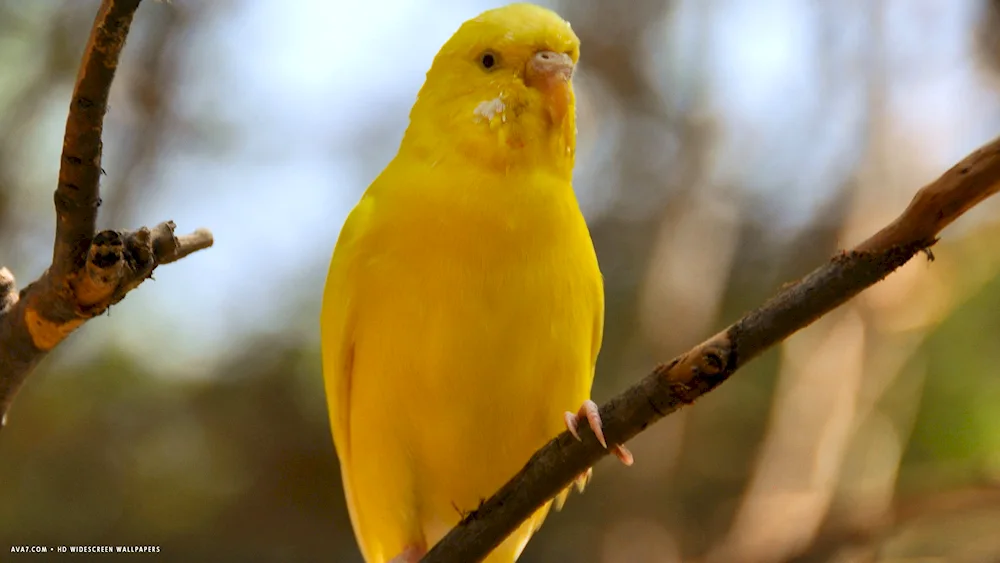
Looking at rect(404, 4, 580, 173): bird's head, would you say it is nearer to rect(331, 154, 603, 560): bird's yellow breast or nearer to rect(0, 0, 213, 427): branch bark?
rect(331, 154, 603, 560): bird's yellow breast

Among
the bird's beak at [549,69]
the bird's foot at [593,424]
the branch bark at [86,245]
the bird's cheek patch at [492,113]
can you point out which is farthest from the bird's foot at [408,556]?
the bird's beak at [549,69]

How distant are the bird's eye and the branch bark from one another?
0.92 meters

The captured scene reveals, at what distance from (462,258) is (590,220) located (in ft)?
9.71

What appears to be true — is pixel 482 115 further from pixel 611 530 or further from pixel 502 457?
pixel 611 530

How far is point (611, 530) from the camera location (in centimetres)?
487

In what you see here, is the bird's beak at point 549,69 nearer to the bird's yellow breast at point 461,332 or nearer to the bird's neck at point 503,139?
the bird's neck at point 503,139

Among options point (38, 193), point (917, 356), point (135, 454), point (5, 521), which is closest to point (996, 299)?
point (917, 356)

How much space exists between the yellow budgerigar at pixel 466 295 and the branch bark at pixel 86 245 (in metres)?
0.52

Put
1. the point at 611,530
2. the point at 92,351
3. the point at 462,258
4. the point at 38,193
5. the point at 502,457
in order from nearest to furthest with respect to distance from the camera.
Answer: the point at 462,258
the point at 502,457
the point at 38,193
the point at 92,351
the point at 611,530

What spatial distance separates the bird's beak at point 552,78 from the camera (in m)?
2.19

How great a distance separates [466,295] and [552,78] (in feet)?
1.99

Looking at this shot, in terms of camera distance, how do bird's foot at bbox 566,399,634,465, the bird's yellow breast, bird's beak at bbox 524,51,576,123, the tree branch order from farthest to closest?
1. bird's beak at bbox 524,51,576,123
2. the bird's yellow breast
3. bird's foot at bbox 566,399,634,465
4. the tree branch

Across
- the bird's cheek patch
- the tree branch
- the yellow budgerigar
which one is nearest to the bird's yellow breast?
the yellow budgerigar

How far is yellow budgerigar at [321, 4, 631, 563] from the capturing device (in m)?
2.04
